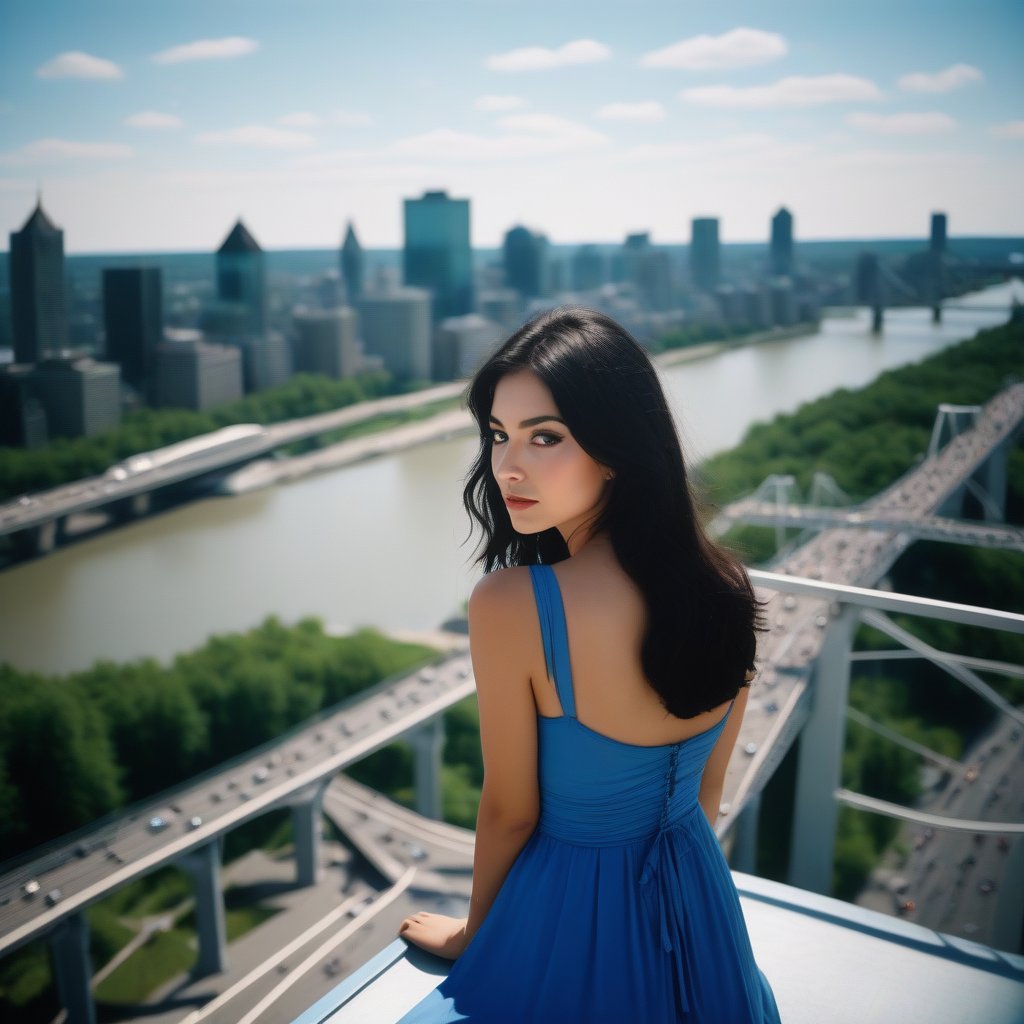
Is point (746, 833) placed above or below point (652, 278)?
below

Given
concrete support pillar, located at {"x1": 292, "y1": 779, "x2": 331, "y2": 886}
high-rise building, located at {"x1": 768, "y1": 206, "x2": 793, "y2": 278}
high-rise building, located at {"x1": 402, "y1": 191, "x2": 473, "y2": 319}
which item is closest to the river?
concrete support pillar, located at {"x1": 292, "y1": 779, "x2": 331, "y2": 886}

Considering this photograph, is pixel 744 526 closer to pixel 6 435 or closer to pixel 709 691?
pixel 6 435

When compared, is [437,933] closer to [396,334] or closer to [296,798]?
[296,798]

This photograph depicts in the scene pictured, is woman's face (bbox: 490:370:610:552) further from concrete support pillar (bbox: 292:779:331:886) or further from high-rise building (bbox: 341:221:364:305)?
high-rise building (bbox: 341:221:364:305)

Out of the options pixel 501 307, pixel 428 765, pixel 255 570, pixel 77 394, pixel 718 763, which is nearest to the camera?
pixel 718 763

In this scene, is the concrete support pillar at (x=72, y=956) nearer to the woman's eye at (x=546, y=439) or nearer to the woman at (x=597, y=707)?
the woman at (x=597, y=707)

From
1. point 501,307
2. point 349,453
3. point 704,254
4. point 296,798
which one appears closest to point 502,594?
point 296,798

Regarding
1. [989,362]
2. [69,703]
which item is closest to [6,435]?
[69,703]
